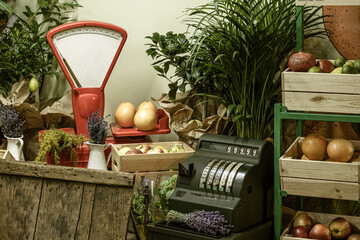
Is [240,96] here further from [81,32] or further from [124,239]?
[124,239]

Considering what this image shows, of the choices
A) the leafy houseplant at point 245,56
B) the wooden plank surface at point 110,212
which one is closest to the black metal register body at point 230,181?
the leafy houseplant at point 245,56

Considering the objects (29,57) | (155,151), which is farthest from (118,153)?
(29,57)

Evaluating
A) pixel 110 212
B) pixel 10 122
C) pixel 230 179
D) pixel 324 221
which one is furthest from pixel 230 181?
pixel 10 122

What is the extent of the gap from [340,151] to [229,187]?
54 cm

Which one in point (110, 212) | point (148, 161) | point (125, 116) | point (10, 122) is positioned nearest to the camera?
point (110, 212)

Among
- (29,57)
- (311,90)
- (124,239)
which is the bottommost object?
(124,239)

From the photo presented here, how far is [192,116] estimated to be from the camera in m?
3.40

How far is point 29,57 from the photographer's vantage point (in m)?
3.53

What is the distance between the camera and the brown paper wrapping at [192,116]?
3.25 metres

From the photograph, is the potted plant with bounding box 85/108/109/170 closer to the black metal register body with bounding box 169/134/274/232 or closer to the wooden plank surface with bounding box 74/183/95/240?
the black metal register body with bounding box 169/134/274/232

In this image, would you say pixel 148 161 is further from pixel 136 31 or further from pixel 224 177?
pixel 136 31

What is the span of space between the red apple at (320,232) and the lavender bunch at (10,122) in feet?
5.45

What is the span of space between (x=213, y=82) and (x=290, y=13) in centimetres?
57

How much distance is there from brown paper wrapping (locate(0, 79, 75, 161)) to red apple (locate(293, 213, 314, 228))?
1459 millimetres
